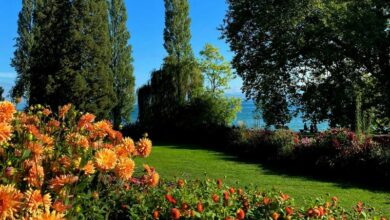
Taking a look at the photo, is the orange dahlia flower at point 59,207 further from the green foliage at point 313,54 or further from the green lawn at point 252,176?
the green foliage at point 313,54

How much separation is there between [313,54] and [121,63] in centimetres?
1887

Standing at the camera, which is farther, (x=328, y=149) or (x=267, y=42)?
(x=267, y=42)

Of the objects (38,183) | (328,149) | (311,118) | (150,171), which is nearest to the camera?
(38,183)

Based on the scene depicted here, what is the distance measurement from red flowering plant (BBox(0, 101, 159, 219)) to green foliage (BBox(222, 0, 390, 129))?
16.6 meters

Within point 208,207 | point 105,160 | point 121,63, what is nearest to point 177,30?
point 121,63

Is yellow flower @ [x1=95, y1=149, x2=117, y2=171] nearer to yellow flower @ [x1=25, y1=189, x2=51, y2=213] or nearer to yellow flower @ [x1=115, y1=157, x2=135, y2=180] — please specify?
yellow flower @ [x1=115, y1=157, x2=135, y2=180]

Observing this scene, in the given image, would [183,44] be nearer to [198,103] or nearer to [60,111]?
[198,103]

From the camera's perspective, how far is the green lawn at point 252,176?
8211 mm

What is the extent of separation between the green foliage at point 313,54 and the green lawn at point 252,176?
24.6 feet

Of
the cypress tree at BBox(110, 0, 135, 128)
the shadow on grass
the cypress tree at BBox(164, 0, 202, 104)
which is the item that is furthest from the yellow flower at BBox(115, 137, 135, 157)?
the cypress tree at BBox(164, 0, 202, 104)

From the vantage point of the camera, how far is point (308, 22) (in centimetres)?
1945

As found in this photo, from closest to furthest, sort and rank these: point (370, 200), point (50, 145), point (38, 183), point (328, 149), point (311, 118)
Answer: point (38, 183) < point (50, 145) < point (370, 200) < point (328, 149) < point (311, 118)

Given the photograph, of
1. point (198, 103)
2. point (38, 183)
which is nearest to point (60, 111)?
point (38, 183)

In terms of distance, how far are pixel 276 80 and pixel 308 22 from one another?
3.25 m
